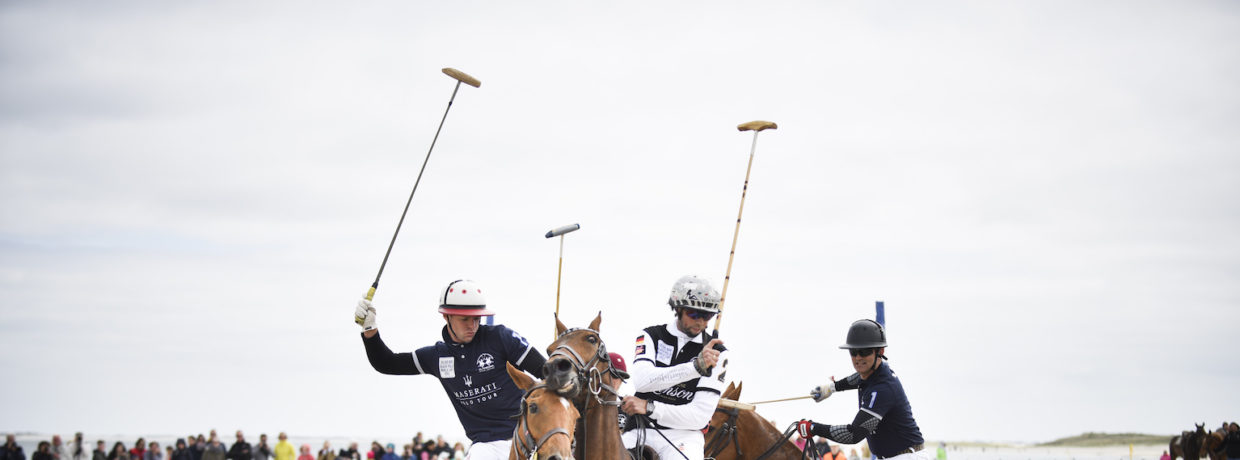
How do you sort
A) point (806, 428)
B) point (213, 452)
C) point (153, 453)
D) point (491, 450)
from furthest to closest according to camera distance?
1. point (153, 453)
2. point (213, 452)
3. point (806, 428)
4. point (491, 450)

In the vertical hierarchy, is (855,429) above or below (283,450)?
above

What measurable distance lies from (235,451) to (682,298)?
23.8 m

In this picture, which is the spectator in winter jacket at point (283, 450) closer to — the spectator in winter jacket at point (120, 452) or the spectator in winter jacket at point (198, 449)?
the spectator in winter jacket at point (198, 449)

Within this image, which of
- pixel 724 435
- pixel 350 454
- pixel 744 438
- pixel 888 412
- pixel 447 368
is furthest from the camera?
pixel 350 454

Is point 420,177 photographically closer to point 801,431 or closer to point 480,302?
point 480,302

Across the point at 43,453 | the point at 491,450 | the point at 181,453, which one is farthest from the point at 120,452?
the point at 491,450

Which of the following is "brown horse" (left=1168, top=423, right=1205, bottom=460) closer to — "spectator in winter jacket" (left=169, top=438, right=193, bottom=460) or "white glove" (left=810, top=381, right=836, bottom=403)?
"white glove" (left=810, top=381, right=836, bottom=403)

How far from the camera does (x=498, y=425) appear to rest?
848cm

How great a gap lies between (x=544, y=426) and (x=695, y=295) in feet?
7.90

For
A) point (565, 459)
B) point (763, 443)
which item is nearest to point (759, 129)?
point (763, 443)

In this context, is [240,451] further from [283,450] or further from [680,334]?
[680,334]

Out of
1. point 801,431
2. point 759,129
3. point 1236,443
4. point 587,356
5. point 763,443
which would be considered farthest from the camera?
point 1236,443

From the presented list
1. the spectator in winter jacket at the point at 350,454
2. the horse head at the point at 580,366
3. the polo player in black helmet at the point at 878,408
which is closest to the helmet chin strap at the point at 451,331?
the horse head at the point at 580,366

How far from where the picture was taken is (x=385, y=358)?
29.4 ft
